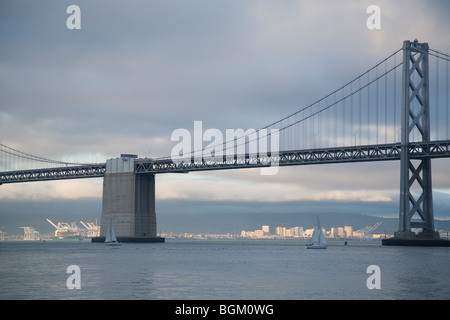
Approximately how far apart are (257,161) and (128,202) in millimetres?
20840

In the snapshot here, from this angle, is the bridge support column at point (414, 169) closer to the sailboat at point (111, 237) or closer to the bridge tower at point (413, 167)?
the bridge tower at point (413, 167)

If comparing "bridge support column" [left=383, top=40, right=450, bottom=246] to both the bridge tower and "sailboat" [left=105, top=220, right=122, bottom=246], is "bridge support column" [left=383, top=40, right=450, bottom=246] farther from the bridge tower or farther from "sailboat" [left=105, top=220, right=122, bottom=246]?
"sailboat" [left=105, top=220, right=122, bottom=246]

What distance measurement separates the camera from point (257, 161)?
3674 inches

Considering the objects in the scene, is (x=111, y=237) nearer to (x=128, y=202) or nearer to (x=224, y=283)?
(x=128, y=202)

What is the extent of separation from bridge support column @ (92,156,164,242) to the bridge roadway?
1624 millimetres

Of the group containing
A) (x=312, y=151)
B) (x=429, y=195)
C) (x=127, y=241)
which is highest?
(x=312, y=151)

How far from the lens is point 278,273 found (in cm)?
4262

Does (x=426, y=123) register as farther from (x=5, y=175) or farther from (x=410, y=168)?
(x=5, y=175)

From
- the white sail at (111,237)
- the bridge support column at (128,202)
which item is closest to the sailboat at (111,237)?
the white sail at (111,237)

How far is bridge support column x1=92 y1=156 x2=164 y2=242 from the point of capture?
101125 millimetres

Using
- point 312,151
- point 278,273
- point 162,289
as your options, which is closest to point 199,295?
point 162,289

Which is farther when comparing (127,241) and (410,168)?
(127,241)
